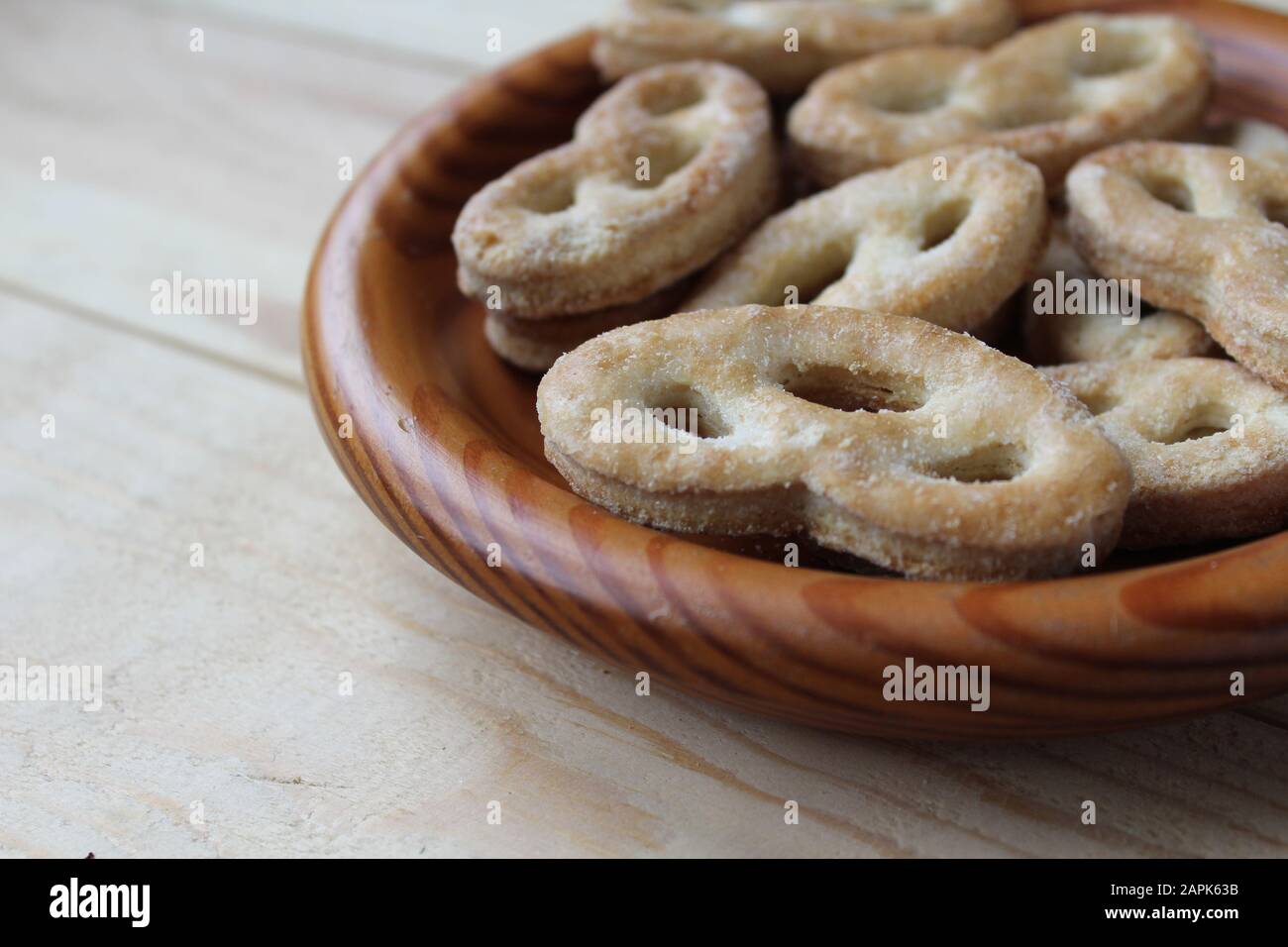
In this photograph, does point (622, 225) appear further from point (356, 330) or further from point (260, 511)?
point (260, 511)

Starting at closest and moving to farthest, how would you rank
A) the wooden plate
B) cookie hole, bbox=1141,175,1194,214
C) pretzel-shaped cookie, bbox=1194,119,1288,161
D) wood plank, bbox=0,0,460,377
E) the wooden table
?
the wooden plate, the wooden table, cookie hole, bbox=1141,175,1194,214, pretzel-shaped cookie, bbox=1194,119,1288,161, wood plank, bbox=0,0,460,377

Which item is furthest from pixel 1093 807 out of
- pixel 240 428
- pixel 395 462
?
pixel 240 428

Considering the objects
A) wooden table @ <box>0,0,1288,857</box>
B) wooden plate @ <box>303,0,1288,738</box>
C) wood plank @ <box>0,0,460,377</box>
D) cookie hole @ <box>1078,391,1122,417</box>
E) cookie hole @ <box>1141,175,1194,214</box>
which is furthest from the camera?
wood plank @ <box>0,0,460,377</box>

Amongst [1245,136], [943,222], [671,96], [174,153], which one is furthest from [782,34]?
[174,153]

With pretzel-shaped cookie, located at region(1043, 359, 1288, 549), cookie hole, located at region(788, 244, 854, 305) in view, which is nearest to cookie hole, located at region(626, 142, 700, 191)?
cookie hole, located at region(788, 244, 854, 305)

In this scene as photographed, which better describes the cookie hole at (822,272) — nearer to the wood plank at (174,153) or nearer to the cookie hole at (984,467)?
the cookie hole at (984,467)

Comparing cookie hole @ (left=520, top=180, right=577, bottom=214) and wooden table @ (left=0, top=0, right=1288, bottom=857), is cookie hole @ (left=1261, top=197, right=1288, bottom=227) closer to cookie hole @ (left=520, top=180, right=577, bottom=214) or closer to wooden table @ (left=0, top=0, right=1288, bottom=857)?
wooden table @ (left=0, top=0, right=1288, bottom=857)

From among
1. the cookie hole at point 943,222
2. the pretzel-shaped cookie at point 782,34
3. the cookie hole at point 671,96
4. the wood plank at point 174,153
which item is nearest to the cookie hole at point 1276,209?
the cookie hole at point 943,222
